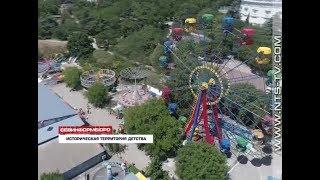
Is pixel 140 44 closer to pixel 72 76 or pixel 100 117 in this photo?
pixel 72 76

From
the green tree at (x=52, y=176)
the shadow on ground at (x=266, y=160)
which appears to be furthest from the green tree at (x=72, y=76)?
the shadow on ground at (x=266, y=160)

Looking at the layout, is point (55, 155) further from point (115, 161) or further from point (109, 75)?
point (109, 75)

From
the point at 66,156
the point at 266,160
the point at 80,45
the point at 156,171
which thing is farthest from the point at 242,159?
the point at 80,45

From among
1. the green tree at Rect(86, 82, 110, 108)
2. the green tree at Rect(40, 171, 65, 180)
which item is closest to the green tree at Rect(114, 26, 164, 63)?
the green tree at Rect(86, 82, 110, 108)

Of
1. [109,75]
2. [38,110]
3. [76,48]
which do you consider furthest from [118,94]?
[38,110]

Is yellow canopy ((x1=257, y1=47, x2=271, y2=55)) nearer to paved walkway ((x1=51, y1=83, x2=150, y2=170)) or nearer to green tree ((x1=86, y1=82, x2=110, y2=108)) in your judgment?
paved walkway ((x1=51, y1=83, x2=150, y2=170))
